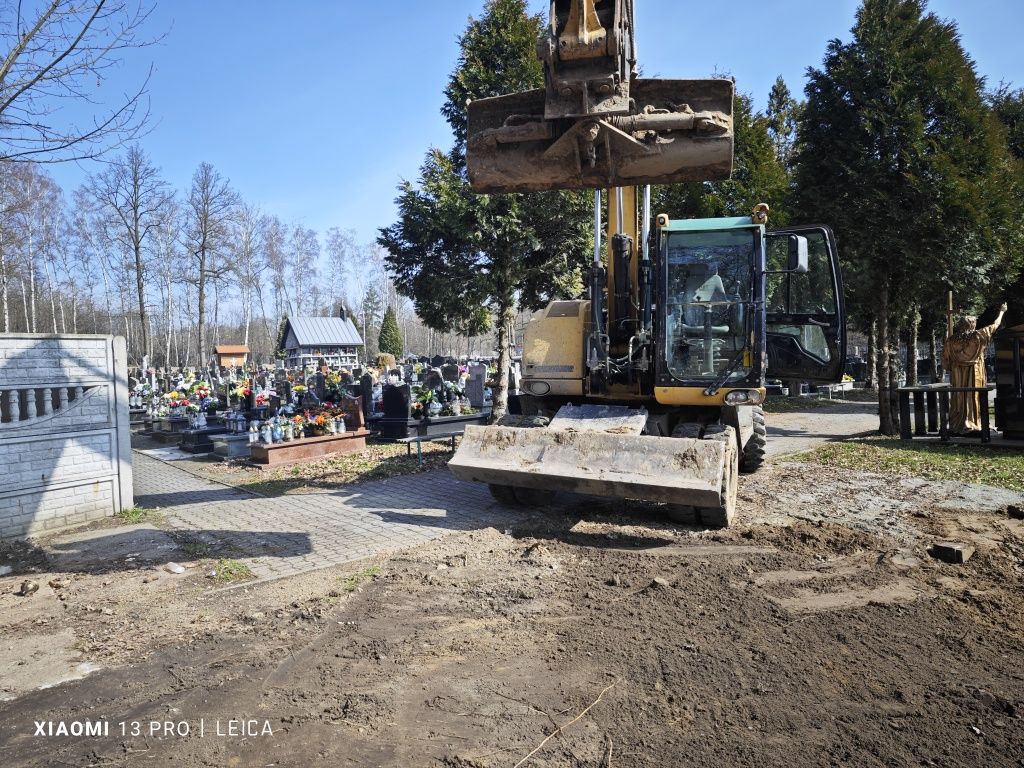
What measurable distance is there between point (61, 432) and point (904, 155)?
534 inches

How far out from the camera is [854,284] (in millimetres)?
12664

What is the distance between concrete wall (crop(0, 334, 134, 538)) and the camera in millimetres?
6242

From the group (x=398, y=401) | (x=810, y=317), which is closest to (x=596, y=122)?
(x=810, y=317)

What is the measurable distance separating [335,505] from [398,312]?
68.1m

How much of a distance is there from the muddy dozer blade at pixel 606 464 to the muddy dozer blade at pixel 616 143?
223 cm

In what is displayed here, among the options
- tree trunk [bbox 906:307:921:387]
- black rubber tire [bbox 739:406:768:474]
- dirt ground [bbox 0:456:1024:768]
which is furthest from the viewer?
tree trunk [bbox 906:307:921:387]

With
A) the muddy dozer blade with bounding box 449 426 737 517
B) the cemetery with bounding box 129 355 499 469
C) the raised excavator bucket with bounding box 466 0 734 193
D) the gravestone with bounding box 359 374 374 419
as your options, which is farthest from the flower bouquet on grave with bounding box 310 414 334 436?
the raised excavator bucket with bounding box 466 0 734 193

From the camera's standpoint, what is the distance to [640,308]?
7047mm

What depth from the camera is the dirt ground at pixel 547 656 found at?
9.01ft

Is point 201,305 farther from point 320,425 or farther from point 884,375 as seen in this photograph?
point 884,375

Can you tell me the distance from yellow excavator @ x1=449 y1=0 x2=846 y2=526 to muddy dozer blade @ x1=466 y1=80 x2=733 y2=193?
0.04ft

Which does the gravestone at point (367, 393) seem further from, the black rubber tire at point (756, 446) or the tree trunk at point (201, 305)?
the tree trunk at point (201, 305)

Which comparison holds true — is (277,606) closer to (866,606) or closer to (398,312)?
(866,606)

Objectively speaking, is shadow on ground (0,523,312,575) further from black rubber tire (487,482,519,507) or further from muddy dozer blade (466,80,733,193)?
muddy dozer blade (466,80,733,193)
